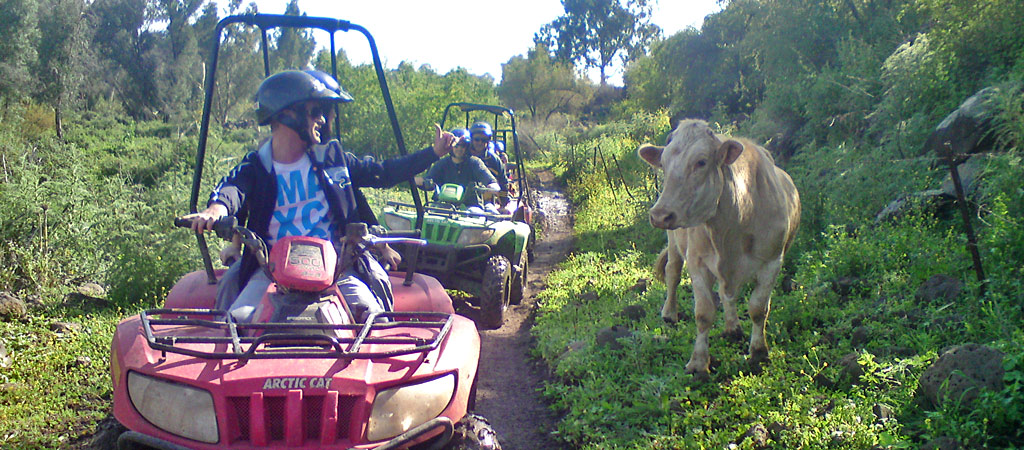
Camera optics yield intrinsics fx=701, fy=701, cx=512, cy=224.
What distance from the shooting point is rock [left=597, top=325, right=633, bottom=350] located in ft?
18.4

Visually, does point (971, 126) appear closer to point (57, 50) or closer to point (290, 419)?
point (290, 419)

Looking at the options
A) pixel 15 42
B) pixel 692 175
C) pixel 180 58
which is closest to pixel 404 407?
pixel 692 175

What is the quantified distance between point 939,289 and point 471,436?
424 centimetres

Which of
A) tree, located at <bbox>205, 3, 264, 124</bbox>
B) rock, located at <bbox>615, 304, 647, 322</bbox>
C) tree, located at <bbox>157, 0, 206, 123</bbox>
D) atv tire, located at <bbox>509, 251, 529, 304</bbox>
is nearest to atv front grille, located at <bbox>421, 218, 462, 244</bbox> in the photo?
atv tire, located at <bbox>509, 251, 529, 304</bbox>

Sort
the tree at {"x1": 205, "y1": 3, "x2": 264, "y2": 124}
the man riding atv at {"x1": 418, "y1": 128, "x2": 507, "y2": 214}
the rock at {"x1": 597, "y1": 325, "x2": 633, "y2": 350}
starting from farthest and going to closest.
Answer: the tree at {"x1": 205, "y1": 3, "x2": 264, "y2": 124} → the man riding atv at {"x1": 418, "y1": 128, "x2": 507, "y2": 214} → the rock at {"x1": 597, "y1": 325, "x2": 633, "y2": 350}

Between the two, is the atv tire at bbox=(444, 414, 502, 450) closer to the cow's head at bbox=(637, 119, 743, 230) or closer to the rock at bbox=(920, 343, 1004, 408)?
the cow's head at bbox=(637, 119, 743, 230)

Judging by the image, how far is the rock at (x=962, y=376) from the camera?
347cm

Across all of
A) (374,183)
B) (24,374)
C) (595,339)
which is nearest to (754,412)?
(595,339)

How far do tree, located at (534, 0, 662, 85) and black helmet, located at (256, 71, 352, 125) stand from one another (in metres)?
55.6

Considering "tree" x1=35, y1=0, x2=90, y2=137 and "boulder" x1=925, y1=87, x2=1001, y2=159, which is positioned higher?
"tree" x1=35, y1=0, x2=90, y2=137

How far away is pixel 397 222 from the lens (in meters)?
7.16

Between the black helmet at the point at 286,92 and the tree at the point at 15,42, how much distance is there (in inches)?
955

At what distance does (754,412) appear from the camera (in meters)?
4.09

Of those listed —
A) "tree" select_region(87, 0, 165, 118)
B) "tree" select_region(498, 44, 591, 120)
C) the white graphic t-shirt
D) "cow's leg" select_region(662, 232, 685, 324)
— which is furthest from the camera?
"tree" select_region(498, 44, 591, 120)
